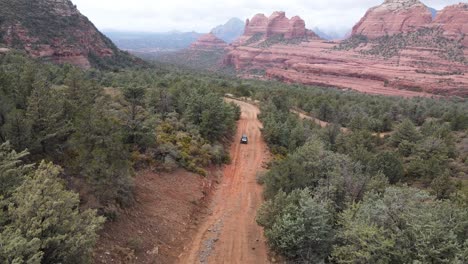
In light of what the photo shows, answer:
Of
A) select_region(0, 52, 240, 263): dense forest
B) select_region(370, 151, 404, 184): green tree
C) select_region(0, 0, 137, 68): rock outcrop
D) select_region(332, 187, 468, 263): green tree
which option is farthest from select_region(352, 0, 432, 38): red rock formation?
select_region(332, 187, 468, 263): green tree

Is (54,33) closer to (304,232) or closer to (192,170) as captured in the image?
(192,170)

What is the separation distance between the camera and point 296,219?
Answer: 15.9 meters

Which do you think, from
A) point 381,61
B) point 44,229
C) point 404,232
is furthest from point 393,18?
point 44,229

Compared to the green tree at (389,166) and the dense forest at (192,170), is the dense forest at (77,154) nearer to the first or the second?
the dense forest at (192,170)

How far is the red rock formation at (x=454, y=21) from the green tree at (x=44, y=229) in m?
144

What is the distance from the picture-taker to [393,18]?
5886 inches

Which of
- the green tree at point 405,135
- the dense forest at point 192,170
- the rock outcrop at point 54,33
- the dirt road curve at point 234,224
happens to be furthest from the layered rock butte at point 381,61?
the dirt road curve at point 234,224

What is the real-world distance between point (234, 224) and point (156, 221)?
473cm

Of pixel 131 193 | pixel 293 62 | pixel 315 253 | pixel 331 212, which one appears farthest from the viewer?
pixel 293 62

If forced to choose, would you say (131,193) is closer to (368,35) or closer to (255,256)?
(255,256)

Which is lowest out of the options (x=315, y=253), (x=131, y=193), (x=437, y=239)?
A: (x=315, y=253)

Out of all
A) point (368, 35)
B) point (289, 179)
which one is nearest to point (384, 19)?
point (368, 35)

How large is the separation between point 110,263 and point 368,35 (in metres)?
162

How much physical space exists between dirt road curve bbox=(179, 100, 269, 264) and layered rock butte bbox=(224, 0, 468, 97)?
8369 cm
